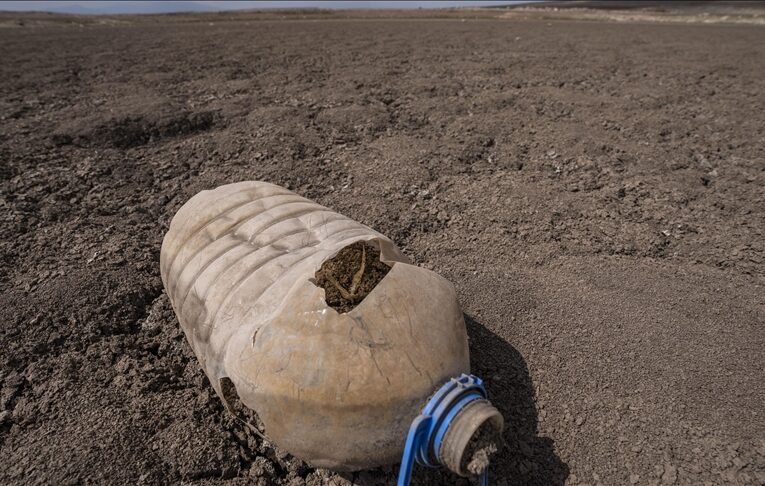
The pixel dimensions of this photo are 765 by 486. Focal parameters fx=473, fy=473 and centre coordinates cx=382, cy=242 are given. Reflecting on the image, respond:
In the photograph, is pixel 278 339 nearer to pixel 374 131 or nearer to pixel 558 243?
pixel 558 243

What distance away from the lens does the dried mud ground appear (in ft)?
8.97

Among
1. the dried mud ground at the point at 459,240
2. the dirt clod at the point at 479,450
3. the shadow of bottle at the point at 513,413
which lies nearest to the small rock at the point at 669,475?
the dried mud ground at the point at 459,240

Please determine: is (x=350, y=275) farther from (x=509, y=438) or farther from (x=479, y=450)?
(x=509, y=438)

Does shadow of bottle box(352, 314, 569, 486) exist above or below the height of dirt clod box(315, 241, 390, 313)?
below

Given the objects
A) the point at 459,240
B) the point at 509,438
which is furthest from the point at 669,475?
the point at 459,240

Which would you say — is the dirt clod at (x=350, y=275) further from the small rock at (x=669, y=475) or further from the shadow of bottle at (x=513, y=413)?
the small rock at (x=669, y=475)

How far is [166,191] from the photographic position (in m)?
5.43

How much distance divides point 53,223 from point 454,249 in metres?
4.00

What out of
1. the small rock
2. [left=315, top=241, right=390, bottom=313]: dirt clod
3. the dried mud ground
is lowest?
the small rock

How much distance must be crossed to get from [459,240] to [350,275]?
2519mm

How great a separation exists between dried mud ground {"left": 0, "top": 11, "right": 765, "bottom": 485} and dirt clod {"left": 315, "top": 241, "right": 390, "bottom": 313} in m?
1.11

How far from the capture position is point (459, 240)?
4559 mm

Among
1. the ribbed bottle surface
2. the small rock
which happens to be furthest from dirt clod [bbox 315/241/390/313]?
the small rock

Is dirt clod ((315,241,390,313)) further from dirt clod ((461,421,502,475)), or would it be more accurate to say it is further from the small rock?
the small rock
